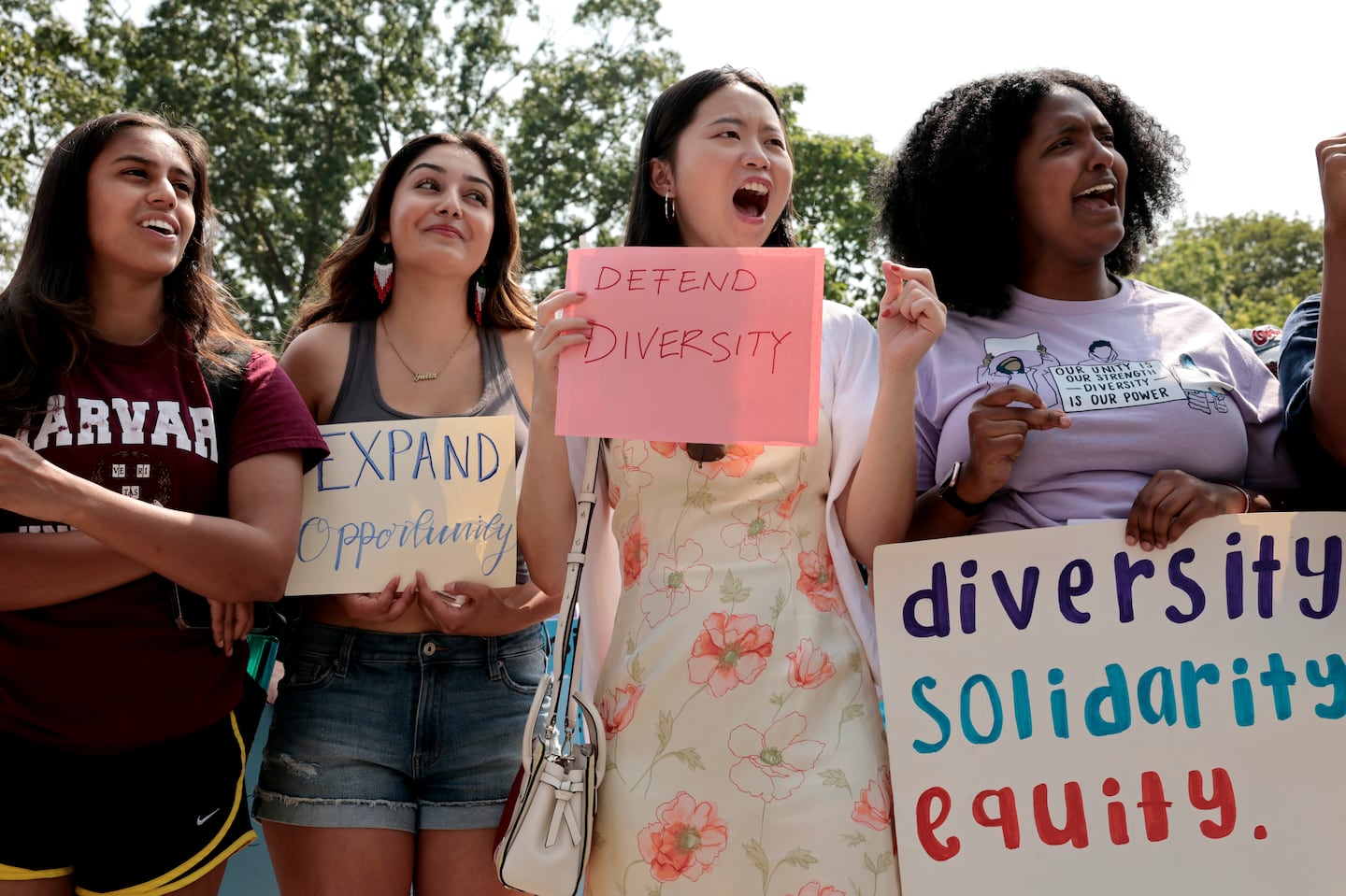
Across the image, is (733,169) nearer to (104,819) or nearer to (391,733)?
(391,733)

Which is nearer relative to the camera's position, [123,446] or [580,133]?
[123,446]

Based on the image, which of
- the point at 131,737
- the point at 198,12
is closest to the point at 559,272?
the point at 198,12

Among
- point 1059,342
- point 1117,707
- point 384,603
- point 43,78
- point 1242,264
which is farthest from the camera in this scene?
point 1242,264

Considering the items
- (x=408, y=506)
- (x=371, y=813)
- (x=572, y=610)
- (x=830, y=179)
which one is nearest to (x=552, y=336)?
(x=572, y=610)

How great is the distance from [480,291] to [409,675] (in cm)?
103

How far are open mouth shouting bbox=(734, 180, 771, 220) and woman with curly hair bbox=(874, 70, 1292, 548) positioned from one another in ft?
1.41

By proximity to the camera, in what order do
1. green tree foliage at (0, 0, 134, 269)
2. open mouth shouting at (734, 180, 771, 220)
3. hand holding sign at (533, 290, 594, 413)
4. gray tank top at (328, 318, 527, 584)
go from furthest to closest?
green tree foliage at (0, 0, 134, 269) < gray tank top at (328, 318, 527, 584) < open mouth shouting at (734, 180, 771, 220) < hand holding sign at (533, 290, 594, 413)

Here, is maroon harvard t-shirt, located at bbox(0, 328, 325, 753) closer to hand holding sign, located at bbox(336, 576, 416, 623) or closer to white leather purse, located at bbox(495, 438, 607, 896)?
hand holding sign, located at bbox(336, 576, 416, 623)

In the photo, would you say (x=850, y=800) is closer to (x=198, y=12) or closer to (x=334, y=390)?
(x=334, y=390)

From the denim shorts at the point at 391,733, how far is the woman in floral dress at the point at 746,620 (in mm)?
382

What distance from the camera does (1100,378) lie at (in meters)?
2.18

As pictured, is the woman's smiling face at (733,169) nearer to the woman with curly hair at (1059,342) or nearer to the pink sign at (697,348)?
the pink sign at (697,348)

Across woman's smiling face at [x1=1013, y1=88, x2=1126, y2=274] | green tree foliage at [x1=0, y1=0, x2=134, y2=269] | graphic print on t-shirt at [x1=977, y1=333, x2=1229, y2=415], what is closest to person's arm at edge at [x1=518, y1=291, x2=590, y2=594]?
graphic print on t-shirt at [x1=977, y1=333, x2=1229, y2=415]

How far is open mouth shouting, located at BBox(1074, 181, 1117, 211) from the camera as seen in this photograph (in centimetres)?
233
